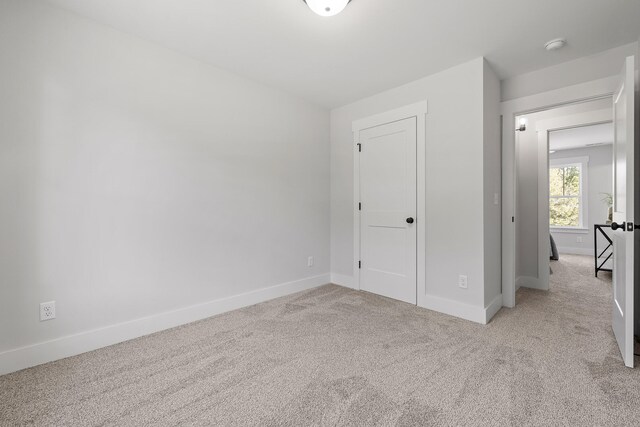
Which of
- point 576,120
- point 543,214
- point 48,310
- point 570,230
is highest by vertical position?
point 576,120

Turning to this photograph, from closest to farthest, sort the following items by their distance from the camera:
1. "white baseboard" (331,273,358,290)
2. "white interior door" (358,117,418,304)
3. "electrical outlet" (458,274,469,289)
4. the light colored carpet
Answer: the light colored carpet, "electrical outlet" (458,274,469,289), "white interior door" (358,117,418,304), "white baseboard" (331,273,358,290)

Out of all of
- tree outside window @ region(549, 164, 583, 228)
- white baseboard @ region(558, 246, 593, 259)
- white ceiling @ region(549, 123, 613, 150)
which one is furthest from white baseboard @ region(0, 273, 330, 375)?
tree outside window @ region(549, 164, 583, 228)

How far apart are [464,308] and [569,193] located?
6.17 metres

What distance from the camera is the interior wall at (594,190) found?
625 centimetres

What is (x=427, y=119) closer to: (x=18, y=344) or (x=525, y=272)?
(x=525, y=272)

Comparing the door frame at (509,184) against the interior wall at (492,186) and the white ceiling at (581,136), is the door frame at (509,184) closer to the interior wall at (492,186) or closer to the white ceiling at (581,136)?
the interior wall at (492,186)

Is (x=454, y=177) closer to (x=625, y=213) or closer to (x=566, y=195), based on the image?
(x=625, y=213)

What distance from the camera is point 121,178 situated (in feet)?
7.34

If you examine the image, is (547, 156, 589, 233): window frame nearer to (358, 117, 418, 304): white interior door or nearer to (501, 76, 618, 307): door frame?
(501, 76, 618, 307): door frame

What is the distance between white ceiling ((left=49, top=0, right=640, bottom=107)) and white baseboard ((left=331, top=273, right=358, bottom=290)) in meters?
2.39

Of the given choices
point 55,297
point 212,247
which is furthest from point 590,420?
point 55,297

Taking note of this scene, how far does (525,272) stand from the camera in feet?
12.4

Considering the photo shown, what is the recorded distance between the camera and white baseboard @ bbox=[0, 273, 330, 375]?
184 cm

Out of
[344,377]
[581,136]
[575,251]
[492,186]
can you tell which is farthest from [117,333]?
[575,251]
